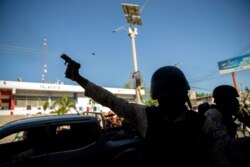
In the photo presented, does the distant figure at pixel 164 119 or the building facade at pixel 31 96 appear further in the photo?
the building facade at pixel 31 96

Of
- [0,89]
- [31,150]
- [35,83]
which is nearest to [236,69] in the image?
[35,83]

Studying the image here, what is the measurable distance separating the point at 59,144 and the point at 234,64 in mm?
37870

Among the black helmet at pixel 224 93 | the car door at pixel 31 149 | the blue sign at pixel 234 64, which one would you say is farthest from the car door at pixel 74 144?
the blue sign at pixel 234 64

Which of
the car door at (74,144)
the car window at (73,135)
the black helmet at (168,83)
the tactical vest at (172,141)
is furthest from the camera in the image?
the car window at (73,135)

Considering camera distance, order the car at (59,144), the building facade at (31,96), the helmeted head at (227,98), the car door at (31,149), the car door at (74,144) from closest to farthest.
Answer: the helmeted head at (227,98) → the car door at (31,149) → the car at (59,144) → the car door at (74,144) → the building facade at (31,96)

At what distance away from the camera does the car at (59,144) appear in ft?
10.7

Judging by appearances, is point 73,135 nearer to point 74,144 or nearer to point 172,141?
point 74,144

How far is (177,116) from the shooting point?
1297 millimetres

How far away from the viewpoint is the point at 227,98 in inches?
109

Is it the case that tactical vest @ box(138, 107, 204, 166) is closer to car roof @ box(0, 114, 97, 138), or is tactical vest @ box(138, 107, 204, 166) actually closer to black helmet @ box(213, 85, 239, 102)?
black helmet @ box(213, 85, 239, 102)

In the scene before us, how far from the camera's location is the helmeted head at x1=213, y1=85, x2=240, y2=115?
108 inches

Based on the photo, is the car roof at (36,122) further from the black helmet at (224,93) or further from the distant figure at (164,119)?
the distant figure at (164,119)

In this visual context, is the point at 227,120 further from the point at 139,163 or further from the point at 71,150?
the point at 71,150

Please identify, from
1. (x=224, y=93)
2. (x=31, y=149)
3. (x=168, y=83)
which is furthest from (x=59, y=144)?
(x=168, y=83)
